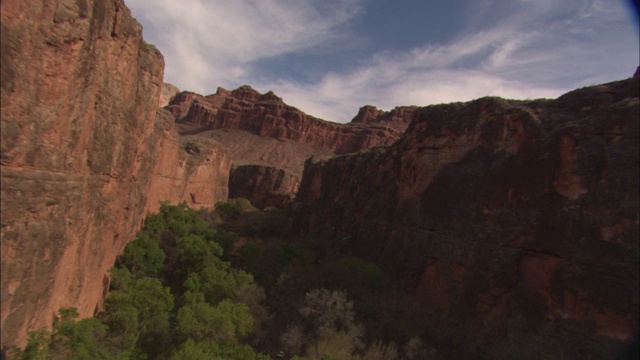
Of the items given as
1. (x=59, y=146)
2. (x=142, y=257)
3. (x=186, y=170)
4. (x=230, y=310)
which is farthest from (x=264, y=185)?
(x=59, y=146)

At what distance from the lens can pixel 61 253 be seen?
8.81 meters

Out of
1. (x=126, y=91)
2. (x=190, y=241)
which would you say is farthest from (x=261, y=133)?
(x=126, y=91)

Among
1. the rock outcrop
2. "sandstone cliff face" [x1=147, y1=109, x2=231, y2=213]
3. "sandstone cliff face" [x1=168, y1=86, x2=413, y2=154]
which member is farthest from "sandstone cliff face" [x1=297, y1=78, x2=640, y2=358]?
the rock outcrop

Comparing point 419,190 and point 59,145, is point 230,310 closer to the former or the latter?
point 59,145

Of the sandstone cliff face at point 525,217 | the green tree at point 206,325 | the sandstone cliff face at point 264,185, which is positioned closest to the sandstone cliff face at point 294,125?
the sandstone cliff face at point 264,185

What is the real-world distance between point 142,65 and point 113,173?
460cm

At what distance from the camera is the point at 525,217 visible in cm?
1368

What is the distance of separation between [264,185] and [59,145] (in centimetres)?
5315

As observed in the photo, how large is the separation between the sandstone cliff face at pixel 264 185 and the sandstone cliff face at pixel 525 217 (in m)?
39.1

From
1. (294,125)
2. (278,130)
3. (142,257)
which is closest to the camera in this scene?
(142,257)

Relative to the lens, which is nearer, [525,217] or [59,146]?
[59,146]

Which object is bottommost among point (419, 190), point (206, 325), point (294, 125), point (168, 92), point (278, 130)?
point (206, 325)

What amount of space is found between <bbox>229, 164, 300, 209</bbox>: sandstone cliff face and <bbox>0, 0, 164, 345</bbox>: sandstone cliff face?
155 ft

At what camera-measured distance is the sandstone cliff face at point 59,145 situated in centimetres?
679
